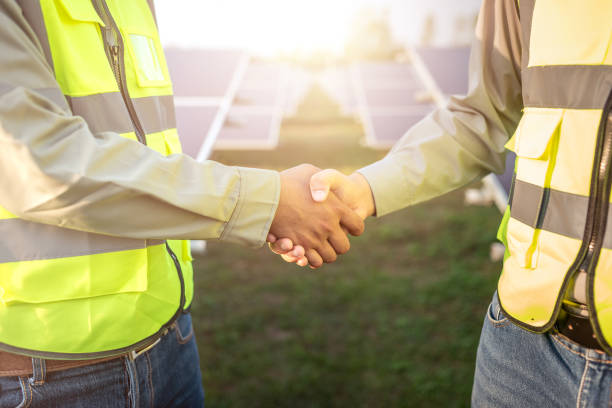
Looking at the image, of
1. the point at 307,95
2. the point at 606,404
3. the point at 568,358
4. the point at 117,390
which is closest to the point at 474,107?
the point at 568,358

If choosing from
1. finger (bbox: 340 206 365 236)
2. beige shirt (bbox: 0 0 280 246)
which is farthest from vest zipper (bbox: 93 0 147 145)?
finger (bbox: 340 206 365 236)

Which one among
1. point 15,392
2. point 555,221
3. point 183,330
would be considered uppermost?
point 555,221

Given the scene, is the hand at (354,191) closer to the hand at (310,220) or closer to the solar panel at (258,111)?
the hand at (310,220)

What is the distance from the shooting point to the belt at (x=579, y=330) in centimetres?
115

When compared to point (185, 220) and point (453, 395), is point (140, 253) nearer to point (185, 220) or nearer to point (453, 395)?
point (185, 220)

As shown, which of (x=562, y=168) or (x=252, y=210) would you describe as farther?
(x=252, y=210)

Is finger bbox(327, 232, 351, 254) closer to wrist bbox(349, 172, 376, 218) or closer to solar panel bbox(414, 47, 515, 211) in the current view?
wrist bbox(349, 172, 376, 218)

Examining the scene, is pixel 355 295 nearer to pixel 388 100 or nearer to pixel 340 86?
pixel 388 100

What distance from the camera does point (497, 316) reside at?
1.42 meters

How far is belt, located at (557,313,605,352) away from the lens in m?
1.15

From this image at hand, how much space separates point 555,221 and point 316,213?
0.89 m

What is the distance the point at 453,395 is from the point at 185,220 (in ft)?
8.82

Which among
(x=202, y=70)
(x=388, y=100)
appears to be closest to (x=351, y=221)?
(x=202, y=70)

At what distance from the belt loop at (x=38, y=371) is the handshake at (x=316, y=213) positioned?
839 mm
